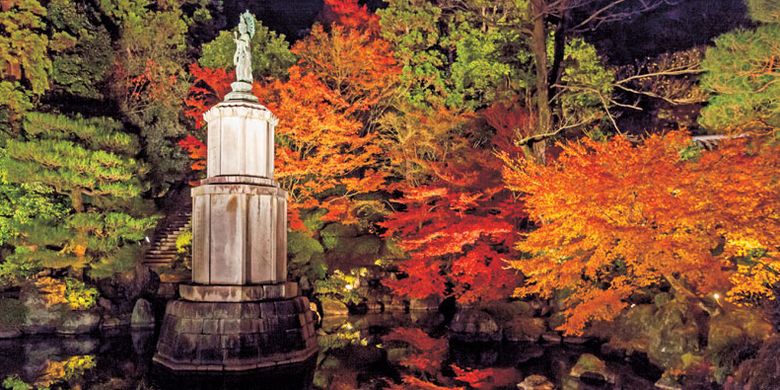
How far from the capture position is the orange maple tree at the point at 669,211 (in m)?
11.0

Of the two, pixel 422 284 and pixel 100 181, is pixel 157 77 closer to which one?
pixel 100 181

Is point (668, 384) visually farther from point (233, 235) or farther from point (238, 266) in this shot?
point (233, 235)

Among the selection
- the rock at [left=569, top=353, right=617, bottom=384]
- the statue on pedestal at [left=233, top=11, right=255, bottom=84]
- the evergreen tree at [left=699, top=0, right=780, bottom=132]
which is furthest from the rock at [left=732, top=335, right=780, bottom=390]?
the statue on pedestal at [left=233, top=11, right=255, bottom=84]

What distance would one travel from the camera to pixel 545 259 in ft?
45.4

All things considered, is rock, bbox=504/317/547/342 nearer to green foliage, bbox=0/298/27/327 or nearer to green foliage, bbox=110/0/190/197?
green foliage, bbox=0/298/27/327

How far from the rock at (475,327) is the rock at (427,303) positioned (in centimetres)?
413

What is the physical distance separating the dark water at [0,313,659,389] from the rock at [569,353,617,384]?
0.67 ft

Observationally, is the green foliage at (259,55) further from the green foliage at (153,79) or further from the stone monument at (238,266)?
the stone monument at (238,266)

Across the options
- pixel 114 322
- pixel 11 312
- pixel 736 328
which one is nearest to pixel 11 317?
pixel 11 312

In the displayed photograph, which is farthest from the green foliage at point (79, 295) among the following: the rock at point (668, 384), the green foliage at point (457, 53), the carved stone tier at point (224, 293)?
the rock at point (668, 384)

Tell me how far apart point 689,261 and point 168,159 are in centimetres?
1943

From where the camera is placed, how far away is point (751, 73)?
543 inches

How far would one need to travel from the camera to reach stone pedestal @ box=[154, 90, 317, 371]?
11.4 metres

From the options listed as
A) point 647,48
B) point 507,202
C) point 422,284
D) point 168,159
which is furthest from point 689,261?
point 647,48
